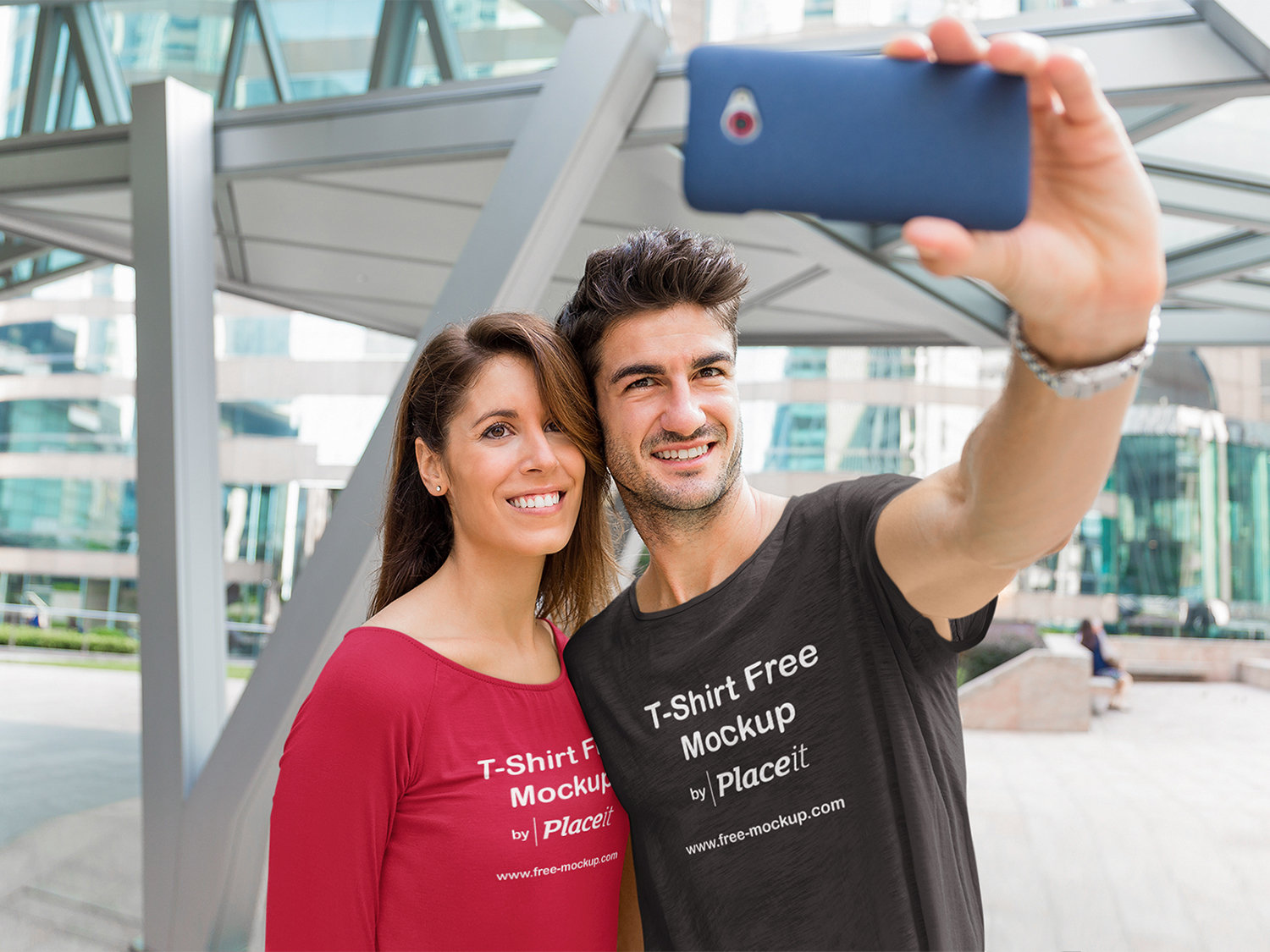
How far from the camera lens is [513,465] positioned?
208 centimetres

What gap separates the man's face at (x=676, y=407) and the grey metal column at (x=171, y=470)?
3.43m

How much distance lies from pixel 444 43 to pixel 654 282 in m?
3.87

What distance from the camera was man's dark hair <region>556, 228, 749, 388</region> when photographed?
6.58 ft

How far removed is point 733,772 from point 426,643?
0.73 metres

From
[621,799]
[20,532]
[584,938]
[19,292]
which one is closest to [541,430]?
[621,799]

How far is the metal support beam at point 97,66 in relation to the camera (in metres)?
6.20

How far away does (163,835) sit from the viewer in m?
4.68

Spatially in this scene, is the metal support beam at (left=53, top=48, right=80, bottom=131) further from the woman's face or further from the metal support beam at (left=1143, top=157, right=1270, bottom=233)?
the metal support beam at (left=1143, top=157, right=1270, bottom=233)

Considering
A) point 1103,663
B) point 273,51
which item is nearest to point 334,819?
point 273,51

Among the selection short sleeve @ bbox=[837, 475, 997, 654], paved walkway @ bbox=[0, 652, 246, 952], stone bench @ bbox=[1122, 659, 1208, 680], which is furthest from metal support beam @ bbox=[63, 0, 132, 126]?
stone bench @ bbox=[1122, 659, 1208, 680]

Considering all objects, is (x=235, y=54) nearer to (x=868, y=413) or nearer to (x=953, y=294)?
(x=953, y=294)

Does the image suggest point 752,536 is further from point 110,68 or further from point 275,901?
point 110,68

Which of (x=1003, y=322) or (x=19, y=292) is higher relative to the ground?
(x=19, y=292)

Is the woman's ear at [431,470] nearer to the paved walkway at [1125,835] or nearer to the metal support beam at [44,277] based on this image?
the paved walkway at [1125,835]
